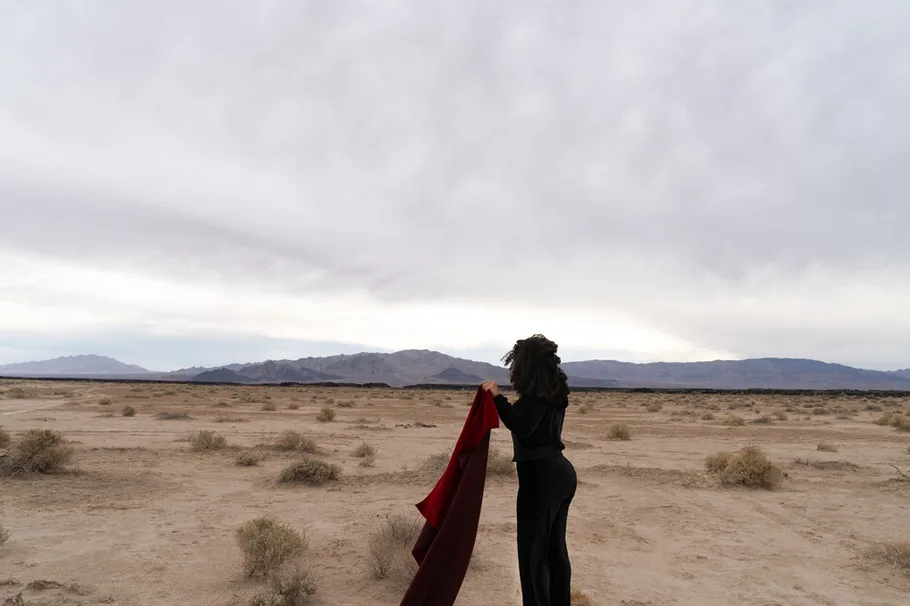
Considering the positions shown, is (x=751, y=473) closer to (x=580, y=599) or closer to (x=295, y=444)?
(x=580, y=599)

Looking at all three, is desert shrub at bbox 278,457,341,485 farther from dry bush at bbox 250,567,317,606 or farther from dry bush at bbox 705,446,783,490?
dry bush at bbox 705,446,783,490

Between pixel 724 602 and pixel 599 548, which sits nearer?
pixel 724 602

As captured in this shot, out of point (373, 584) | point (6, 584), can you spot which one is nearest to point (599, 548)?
point (373, 584)

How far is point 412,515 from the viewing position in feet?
25.5

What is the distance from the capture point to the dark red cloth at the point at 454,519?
3645mm


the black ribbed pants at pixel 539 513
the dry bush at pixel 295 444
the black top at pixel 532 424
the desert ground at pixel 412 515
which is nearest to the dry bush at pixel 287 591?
the desert ground at pixel 412 515

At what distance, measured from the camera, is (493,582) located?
563 centimetres

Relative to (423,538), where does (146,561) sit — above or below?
below

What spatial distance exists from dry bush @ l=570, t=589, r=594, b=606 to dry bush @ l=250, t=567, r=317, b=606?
7.86ft

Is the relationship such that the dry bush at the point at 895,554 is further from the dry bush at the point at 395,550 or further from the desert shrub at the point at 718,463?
the dry bush at the point at 395,550

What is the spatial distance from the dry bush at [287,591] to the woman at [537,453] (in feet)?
7.58

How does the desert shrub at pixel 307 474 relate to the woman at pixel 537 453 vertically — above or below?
below

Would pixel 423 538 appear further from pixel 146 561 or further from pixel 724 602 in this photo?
pixel 146 561

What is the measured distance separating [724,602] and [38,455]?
36.1ft
